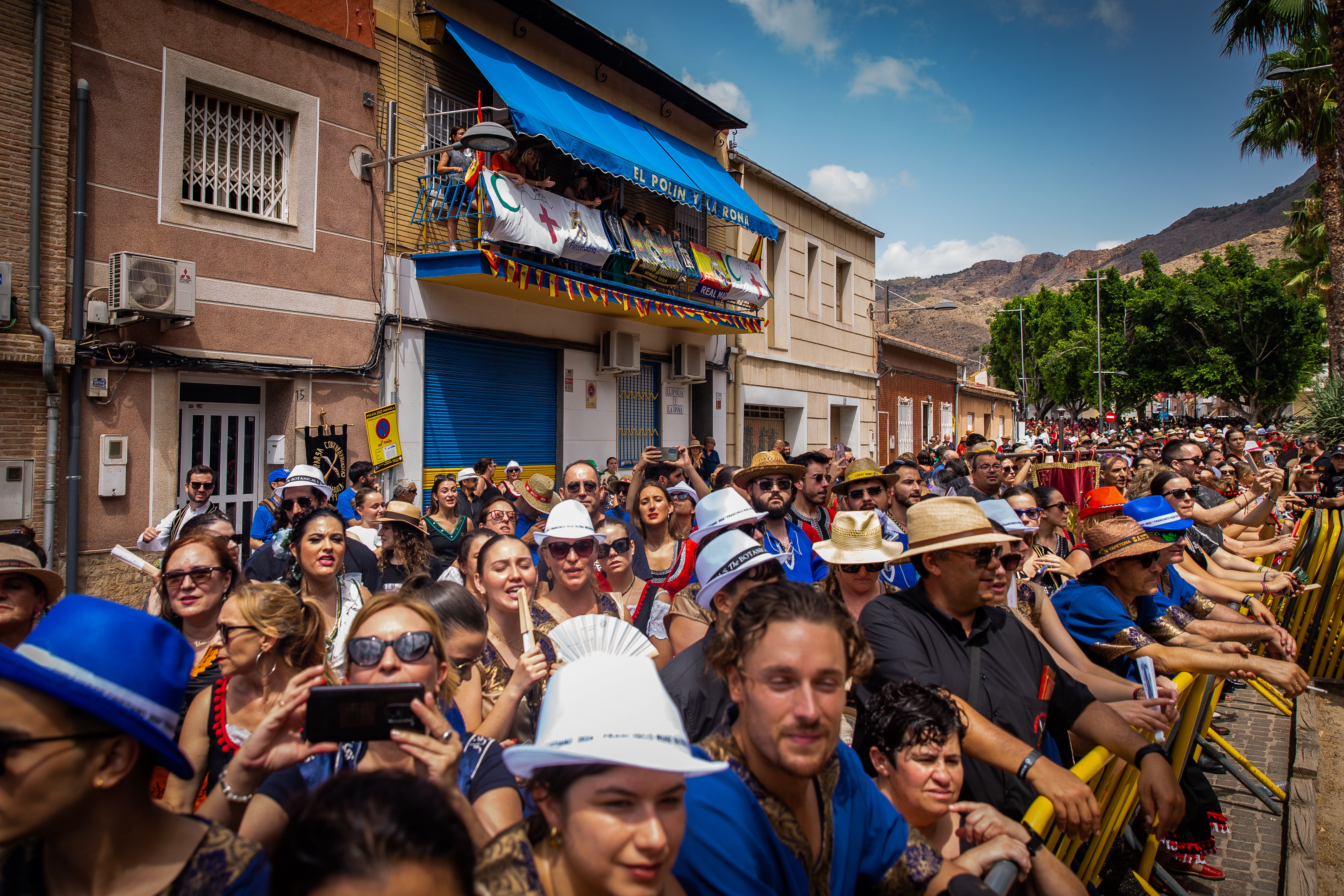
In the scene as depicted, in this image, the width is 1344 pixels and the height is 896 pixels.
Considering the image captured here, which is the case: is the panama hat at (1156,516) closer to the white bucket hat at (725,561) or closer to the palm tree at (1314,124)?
the white bucket hat at (725,561)

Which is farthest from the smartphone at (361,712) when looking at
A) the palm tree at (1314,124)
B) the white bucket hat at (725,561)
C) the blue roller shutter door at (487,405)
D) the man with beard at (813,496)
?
the palm tree at (1314,124)

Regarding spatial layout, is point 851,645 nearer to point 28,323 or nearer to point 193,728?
point 193,728

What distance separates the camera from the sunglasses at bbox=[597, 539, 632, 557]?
500 centimetres

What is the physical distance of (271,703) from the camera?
9.83ft

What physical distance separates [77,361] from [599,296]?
705cm

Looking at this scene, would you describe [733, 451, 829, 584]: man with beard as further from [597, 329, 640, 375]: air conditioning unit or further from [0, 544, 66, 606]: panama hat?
[597, 329, 640, 375]: air conditioning unit

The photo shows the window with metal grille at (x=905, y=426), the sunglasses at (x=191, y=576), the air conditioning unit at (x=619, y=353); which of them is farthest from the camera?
the window with metal grille at (x=905, y=426)

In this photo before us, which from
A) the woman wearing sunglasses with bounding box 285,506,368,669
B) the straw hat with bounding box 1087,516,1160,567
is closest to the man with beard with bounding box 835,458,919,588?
the straw hat with bounding box 1087,516,1160,567

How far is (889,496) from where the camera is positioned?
8.11 m

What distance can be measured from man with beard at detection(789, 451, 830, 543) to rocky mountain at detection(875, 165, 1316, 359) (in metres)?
74.1

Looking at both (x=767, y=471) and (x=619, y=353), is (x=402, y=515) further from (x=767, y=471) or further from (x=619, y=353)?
(x=619, y=353)

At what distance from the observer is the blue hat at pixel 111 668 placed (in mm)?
1588

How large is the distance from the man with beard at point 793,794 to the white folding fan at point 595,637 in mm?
615

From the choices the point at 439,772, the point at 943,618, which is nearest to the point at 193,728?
the point at 439,772
